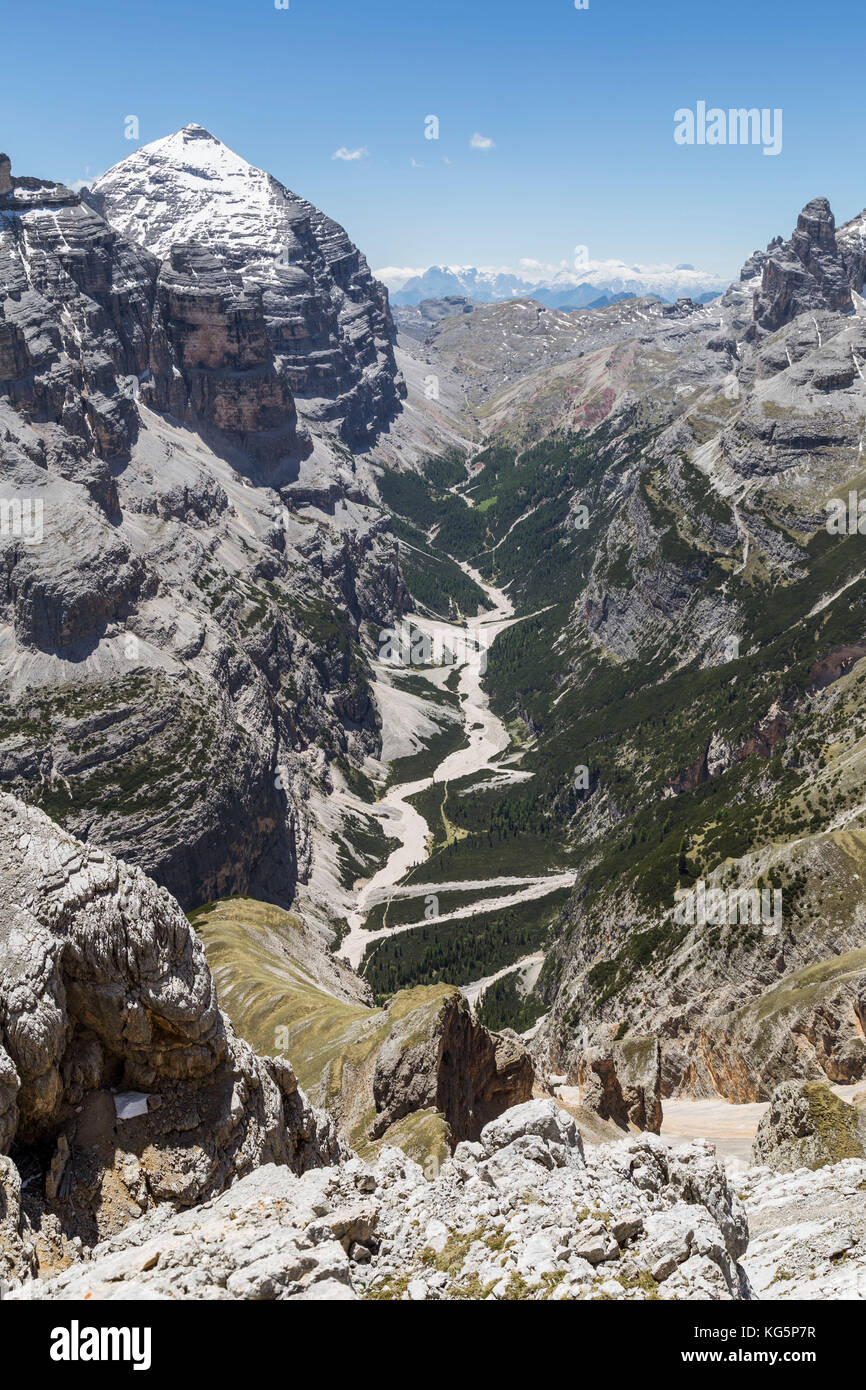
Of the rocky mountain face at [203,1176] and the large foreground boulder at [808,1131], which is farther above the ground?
the rocky mountain face at [203,1176]

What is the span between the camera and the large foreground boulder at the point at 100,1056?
25.7 metres

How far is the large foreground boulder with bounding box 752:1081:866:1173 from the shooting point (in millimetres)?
40972

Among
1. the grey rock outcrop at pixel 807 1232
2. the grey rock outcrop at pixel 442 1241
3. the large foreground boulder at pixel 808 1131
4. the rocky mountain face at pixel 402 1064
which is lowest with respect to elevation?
the rocky mountain face at pixel 402 1064

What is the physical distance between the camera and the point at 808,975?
73.6 metres

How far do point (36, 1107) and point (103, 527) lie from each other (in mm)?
179826

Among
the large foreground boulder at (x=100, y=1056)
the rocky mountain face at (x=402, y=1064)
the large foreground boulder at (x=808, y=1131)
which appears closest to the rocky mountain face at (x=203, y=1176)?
the large foreground boulder at (x=100, y=1056)

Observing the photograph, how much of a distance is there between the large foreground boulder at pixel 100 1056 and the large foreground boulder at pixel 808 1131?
78.0ft

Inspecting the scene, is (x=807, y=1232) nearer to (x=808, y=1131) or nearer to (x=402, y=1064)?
(x=808, y=1131)

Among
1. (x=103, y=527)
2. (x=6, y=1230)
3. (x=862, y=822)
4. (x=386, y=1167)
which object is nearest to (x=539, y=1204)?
(x=386, y=1167)

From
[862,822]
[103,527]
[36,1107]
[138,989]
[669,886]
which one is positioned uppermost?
[103,527]

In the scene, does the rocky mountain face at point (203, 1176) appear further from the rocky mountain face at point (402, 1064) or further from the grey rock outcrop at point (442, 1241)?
the rocky mountain face at point (402, 1064)

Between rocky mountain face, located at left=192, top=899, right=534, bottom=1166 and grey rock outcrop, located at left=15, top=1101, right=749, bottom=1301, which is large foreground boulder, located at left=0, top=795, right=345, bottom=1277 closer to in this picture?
grey rock outcrop, located at left=15, top=1101, right=749, bottom=1301

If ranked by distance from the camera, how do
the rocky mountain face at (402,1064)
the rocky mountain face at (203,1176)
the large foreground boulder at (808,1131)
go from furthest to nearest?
the rocky mountain face at (402,1064), the large foreground boulder at (808,1131), the rocky mountain face at (203,1176)
